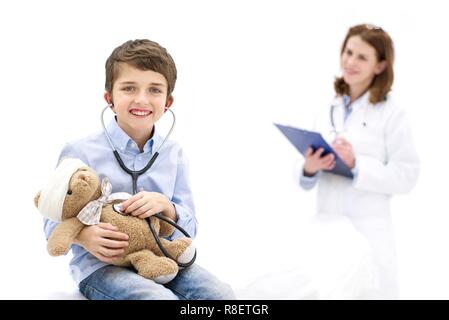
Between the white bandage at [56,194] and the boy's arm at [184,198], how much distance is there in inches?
10.9

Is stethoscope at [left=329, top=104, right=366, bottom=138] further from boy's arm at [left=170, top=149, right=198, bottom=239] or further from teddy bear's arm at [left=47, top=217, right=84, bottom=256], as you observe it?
teddy bear's arm at [left=47, top=217, right=84, bottom=256]

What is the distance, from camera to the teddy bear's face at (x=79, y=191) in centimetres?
129

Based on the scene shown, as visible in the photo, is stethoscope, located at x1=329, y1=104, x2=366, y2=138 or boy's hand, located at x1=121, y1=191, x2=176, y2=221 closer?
boy's hand, located at x1=121, y1=191, x2=176, y2=221

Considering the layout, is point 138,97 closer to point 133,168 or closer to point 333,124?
point 133,168

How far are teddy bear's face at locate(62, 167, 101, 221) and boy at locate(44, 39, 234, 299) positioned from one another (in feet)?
0.18

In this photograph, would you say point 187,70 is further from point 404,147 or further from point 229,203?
point 404,147

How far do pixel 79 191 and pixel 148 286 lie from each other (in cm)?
26

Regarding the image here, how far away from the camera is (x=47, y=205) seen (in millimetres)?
1294

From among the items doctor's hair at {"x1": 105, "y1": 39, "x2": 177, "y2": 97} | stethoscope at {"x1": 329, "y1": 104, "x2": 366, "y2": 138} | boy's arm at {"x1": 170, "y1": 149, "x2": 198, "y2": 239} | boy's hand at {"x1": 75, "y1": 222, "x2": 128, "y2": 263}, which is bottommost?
boy's hand at {"x1": 75, "y1": 222, "x2": 128, "y2": 263}

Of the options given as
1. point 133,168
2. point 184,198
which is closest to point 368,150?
point 184,198

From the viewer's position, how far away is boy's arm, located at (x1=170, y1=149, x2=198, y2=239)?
1451 millimetres

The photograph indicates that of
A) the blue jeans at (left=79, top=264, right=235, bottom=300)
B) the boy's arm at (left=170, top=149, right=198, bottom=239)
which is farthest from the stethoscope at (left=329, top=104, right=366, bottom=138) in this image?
the blue jeans at (left=79, top=264, right=235, bottom=300)

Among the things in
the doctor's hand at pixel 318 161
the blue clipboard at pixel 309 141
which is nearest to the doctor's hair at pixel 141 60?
the blue clipboard at pixel 309 141

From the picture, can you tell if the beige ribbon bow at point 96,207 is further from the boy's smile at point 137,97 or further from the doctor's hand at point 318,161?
the doctor's hand at point 318,161
